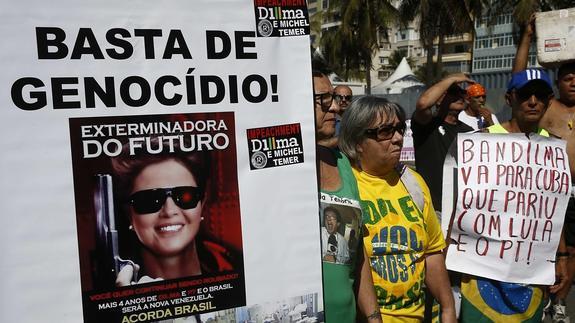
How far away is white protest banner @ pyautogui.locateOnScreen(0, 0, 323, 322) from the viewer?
138 centimetres

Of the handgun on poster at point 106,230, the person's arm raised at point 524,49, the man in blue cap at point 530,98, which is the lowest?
the handgun on poster at point 106,230

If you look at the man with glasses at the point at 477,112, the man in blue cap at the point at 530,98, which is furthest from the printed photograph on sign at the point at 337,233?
the man with glasses at the point at 477,112

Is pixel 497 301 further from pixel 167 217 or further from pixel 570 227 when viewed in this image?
pixel 167 217

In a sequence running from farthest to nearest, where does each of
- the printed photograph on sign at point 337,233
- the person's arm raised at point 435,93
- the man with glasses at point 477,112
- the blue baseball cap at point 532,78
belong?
the man with glasses at point 477,112 → the person's arm raised at point 435,93 → the blue baseball cap at point 532,78 → the printed photograph on sign at point 337,233

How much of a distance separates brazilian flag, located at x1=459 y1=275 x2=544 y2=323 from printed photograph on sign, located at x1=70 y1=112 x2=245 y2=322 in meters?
1.58

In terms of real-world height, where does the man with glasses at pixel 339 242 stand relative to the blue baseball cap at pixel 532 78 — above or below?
below

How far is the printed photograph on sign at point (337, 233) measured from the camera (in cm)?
195

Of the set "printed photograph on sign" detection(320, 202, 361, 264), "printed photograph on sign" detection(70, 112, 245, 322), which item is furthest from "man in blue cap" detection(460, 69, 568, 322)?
"printed photograph on sign" detection(70, 112, 245, 322)

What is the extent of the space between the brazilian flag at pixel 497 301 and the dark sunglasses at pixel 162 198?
1780mm

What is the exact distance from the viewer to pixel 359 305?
2.20m

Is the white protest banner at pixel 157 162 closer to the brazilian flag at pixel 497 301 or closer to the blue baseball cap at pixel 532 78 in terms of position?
the brazilian flag at pixel 497 301

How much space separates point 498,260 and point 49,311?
6.99 feet

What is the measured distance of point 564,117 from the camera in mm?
3625

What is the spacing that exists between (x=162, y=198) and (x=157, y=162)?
0.34 feet
